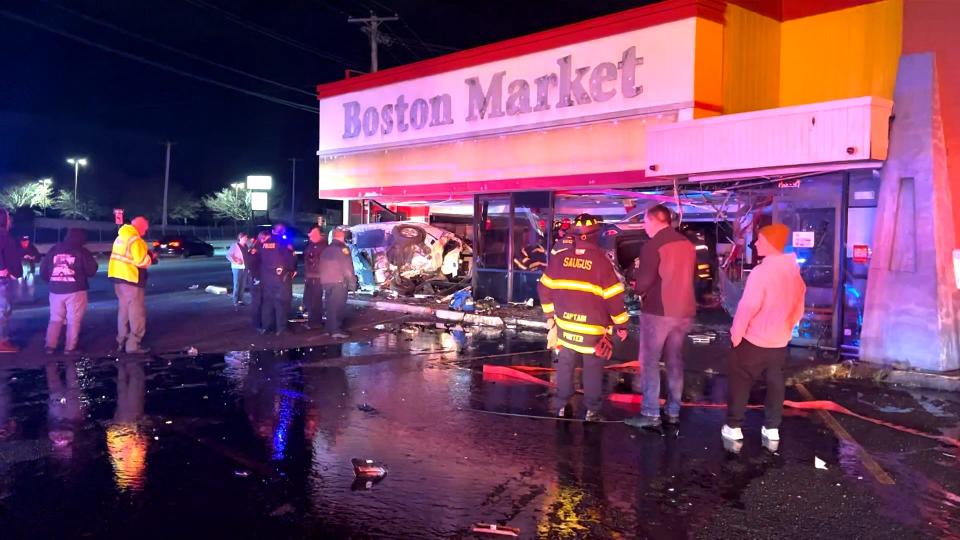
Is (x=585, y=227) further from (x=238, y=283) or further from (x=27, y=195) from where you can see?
(x=27, y=195)

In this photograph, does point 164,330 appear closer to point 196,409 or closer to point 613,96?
point 196,409

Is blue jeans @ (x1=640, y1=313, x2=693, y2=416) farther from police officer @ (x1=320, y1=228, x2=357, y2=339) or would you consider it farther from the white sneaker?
police officer @ (x1=320, y1=228, x2=357, y2=339)

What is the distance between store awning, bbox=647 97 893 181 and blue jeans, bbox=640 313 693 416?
415 centimetres

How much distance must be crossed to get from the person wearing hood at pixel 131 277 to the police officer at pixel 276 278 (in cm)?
195

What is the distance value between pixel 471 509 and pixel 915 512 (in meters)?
2.88

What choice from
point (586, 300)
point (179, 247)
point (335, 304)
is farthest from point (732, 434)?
point (179, 247)

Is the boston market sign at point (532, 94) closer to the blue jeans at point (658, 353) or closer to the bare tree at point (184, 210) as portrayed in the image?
the blue jeans at point (658, 353)

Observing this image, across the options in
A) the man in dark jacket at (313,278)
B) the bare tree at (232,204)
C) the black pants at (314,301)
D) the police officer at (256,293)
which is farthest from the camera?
the bare tree at (232,204)

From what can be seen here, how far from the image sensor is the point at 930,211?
9172mm

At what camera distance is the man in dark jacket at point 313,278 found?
1309cm

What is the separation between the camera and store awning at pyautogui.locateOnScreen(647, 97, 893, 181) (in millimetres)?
9219

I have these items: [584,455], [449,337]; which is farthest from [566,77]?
[584,455]

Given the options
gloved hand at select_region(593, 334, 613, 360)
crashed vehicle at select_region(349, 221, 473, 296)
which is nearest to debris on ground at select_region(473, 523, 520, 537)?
gloved hand at select_region(593, 334, 613, 360)

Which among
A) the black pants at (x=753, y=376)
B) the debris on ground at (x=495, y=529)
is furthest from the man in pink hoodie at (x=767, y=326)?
the debris on ground at (x=495, y=529)
